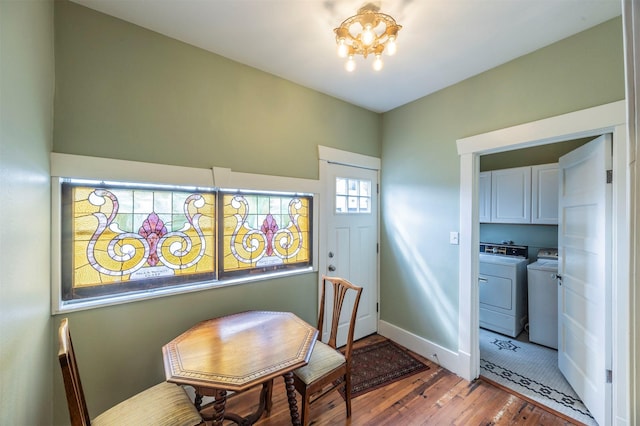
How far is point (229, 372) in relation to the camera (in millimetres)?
1262

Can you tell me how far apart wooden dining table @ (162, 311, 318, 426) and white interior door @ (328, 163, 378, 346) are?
105 cm

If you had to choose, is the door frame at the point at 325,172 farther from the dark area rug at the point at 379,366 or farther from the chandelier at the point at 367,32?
the chandelier at the point at 367,32

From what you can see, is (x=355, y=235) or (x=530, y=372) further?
(x=355, y=235)

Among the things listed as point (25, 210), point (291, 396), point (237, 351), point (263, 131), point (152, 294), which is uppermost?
point (263, 131)

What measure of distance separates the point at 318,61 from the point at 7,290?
7.30 feet

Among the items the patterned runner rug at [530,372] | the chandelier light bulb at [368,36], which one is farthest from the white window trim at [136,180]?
the patterned runner rug at [530,372]

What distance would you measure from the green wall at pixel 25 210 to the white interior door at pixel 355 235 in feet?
6.62

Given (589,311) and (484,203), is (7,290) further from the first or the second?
(484,203)

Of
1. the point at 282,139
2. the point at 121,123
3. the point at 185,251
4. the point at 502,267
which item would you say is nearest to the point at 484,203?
the point at 502,267

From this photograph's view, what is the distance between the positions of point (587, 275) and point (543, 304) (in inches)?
46.4

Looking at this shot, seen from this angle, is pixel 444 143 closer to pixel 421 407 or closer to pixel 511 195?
pixel 511 195

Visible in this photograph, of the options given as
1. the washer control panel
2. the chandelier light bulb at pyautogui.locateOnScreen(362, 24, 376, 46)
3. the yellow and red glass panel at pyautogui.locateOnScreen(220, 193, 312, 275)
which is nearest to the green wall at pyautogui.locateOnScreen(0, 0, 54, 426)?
the yellow and red glass panel at pyautogui.locateOnScreen(220, 193, 312, 275)

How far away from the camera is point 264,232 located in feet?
7.79

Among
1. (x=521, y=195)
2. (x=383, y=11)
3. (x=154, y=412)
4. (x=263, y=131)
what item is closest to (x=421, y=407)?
(x=154, y=412)
